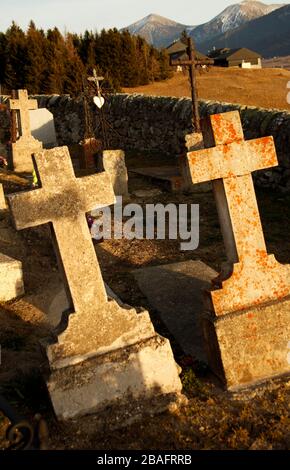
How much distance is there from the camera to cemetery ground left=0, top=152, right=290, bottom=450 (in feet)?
11.8

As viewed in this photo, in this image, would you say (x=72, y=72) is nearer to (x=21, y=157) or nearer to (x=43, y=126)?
(x=43, y=126)

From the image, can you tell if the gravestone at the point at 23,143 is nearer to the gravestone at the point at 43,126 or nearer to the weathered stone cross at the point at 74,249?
the gravestone at the point at 43,126

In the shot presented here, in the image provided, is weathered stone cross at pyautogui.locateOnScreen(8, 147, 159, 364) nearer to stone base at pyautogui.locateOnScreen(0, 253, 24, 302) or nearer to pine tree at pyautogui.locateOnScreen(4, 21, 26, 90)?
stone base at pyautogui.locateOnScreen(0, 253, 24, 302)

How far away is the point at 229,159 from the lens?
4316 mm

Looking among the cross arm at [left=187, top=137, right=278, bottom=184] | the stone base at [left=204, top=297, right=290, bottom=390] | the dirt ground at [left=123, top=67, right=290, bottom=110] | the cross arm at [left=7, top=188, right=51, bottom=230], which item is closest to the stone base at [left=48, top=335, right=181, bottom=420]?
the stone base at [left=204, top=297, right=290, bottom=390]

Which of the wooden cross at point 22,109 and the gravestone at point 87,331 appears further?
the wooden cross at point 22,109

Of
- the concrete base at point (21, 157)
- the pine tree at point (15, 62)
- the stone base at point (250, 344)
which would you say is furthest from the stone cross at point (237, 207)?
the pine tree at point (15, 62)

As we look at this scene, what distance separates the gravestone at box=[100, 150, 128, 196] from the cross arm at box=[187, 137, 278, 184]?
7068 millimetres

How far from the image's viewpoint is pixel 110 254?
7.97 m

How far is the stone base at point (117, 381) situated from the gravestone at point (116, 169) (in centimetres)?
741

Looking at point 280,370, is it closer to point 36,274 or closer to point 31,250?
point 36,274

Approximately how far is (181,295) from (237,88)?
22.8 metres

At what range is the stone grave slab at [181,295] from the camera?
5.15m
